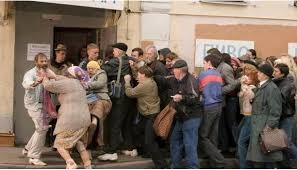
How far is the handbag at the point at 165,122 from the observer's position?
29.3 ft

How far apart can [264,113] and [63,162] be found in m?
3.24

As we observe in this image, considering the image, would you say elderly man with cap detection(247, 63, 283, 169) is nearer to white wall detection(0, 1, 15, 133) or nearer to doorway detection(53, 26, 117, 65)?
doorway detection(53, 26, 117, 65)

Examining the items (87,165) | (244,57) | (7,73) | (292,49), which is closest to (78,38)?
(7,73)

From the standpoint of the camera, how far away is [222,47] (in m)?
11.6

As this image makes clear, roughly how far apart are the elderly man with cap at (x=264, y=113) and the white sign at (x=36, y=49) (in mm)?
4445

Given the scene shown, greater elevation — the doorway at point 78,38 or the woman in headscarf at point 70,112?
the doorway at point 78,38

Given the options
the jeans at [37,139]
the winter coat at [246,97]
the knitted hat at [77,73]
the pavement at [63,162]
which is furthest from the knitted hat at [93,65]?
the winter coat at [246,97]

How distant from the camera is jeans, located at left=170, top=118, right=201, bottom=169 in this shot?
878 centimetres

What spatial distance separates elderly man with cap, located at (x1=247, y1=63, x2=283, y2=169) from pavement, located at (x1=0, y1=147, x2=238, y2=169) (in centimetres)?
96

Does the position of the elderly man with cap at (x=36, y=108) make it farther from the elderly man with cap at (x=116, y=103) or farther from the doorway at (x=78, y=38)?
the doorway at (x=78, y=38)

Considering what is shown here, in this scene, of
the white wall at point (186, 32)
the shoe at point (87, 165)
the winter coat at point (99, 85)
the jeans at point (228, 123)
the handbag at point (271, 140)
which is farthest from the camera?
the white wall at point (186, 32)

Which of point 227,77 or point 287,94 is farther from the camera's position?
point 227,77

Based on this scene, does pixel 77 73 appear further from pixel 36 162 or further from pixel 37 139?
pixel 36 162

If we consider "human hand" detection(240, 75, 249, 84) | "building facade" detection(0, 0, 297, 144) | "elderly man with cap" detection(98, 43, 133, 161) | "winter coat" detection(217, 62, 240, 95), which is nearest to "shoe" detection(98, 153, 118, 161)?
"elderly man with cap" detection(98, 43, 133, 161)
